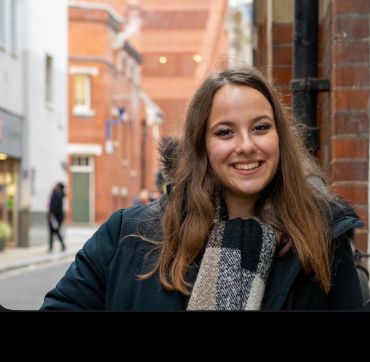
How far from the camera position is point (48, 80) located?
21656 mm

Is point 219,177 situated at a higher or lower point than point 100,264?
higher

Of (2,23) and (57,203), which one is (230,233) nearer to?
(2,23)

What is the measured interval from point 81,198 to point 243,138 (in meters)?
15.6

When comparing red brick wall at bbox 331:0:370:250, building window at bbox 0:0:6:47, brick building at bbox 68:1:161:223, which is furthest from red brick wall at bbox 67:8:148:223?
red brick wall at bbox 331:0:370:250

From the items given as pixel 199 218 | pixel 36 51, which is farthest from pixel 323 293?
pixel 36 51

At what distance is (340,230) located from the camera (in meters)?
1.60

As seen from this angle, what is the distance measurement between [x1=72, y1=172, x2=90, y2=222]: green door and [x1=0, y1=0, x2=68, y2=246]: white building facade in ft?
3.53

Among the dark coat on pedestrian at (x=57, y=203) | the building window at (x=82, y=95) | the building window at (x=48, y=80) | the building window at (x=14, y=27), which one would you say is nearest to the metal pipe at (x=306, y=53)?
the building window at (x=14, y=27)

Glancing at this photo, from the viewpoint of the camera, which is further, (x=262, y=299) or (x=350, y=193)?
(x=350, y=193)

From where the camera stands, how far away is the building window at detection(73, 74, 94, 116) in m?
27.5

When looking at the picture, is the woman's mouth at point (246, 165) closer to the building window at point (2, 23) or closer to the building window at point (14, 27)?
the building window at point (2, 23)

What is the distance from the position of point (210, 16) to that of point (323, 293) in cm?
5397

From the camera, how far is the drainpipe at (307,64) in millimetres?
3229
